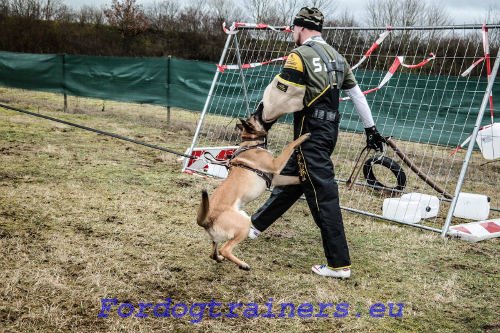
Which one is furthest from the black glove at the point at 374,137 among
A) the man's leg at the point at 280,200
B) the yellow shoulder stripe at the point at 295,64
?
the yellow shoulder stripe at the point at 295,64

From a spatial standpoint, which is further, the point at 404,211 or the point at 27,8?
the point at 27,8

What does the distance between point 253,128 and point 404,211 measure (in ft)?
7.78

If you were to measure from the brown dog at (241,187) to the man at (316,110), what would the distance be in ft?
0.50

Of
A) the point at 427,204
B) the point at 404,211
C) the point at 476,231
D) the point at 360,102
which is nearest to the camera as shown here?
the point at 360,102

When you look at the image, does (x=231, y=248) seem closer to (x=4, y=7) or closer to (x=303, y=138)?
(x=303, y=138)

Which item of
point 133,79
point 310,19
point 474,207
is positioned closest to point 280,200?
point 310,19

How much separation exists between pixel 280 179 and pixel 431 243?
5.87ft

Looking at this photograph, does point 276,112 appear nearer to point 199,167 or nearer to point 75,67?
point 199,167

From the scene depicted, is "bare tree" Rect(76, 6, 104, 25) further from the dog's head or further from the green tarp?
the dog's head

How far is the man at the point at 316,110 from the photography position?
3.32 m

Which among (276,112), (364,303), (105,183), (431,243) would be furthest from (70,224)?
(431,243)

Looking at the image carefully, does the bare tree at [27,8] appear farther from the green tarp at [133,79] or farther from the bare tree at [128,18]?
the green tarp at [133,79]

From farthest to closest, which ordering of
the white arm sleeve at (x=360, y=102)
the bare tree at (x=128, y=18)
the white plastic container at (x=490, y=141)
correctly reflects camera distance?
the bare tree at (x=128, y=18)
the white plastic container at (x=490, y=141)
the white arm sleeve at (x=360, y=102)

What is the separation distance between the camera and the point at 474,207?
5.46 meters
